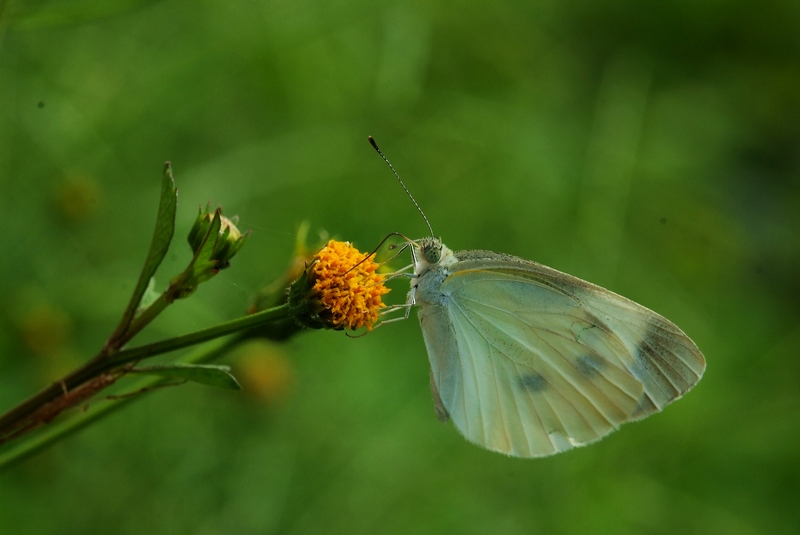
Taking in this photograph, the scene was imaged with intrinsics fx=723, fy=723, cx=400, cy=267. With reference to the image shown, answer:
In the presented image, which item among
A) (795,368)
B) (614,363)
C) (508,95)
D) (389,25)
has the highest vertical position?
(389,25)

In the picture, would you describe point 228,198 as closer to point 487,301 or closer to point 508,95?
point 487,301

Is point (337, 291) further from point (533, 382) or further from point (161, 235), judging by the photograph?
point (533, 382)

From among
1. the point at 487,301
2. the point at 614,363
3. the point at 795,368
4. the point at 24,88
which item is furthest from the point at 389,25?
the point at 795,368

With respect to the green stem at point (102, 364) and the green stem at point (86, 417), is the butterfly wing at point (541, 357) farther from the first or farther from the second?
the green stem at point (102, 364)

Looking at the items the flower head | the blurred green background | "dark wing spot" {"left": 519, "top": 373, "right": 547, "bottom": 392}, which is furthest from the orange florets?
"dark wing spot" {"left": 519, "top": 373, "right": 547, "bottom": 392}

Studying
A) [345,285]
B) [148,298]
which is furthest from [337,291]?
[148,298]

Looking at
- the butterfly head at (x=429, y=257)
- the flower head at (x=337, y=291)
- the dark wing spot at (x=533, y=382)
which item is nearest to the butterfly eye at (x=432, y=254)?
the butterfly head at (x=429, y=257)

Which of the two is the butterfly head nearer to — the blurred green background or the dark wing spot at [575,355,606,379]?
the blurred green background
